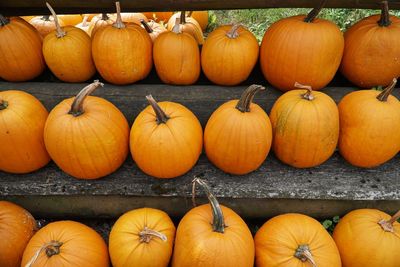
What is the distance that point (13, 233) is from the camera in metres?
1.81

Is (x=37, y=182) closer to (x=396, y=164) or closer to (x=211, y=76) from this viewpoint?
(x=211, y=76)

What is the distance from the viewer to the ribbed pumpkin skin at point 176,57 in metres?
2.12

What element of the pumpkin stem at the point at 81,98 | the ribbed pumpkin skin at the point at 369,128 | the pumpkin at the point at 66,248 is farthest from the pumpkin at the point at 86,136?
the ribbed pumpkin skin at the point at 369,128

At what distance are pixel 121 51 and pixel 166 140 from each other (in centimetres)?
68

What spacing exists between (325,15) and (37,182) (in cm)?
402

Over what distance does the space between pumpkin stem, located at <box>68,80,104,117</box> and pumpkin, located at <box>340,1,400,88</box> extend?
1.54 meters

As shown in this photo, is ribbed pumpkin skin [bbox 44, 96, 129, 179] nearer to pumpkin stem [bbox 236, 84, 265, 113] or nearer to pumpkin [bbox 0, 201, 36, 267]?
pumpkin [bbox 0, 201, 36, 267]

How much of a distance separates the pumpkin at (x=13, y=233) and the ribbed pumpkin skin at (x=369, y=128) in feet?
6.06

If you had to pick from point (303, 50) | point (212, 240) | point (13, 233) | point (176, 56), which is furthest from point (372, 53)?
point (13, 233)

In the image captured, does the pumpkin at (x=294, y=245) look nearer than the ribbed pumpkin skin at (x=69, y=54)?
Yes

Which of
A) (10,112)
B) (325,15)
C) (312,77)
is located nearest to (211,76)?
(312,77)

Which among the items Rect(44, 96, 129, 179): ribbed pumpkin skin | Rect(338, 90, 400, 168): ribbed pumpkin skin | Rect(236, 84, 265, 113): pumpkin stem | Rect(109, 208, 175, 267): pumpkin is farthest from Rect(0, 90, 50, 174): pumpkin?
Rect(338, 90, 400, 168): ribbed pumpkin skin

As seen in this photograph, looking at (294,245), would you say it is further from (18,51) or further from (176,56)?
(18,51)

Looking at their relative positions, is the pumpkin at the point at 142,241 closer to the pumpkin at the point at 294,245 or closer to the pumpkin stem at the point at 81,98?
the pumpkin at the point at 294,245
